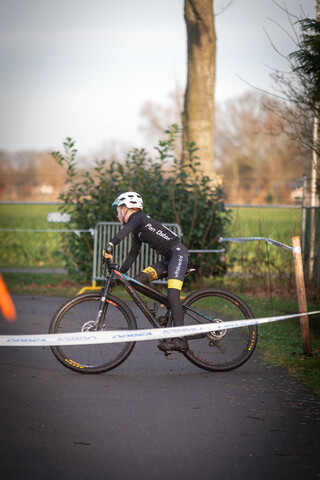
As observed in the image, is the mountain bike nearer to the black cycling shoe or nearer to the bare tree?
the black cycling shoe

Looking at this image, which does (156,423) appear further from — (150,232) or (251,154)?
(251,154)

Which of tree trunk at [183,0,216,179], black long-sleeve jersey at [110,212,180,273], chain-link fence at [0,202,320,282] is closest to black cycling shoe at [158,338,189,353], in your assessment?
black long-sleeve jersey at [110,212,180,273]

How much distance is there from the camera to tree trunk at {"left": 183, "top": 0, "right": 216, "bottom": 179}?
17.8m

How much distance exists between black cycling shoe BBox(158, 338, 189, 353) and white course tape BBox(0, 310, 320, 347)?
0.08m

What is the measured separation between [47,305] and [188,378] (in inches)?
233

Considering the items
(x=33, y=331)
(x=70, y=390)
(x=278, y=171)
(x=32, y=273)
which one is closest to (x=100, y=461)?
(x=70, y=390)

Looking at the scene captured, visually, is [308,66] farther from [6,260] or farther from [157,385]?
[6,260]

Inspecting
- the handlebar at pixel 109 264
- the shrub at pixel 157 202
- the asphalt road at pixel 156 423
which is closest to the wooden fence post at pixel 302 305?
the asphalt road at pixel 156 423

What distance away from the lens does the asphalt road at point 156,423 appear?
4.18 meters

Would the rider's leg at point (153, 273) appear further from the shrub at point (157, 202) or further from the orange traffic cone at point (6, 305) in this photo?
the shrub at point (157, 202)

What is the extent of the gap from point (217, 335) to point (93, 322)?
123 centimetres

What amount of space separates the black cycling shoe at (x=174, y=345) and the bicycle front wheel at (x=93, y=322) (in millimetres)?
286

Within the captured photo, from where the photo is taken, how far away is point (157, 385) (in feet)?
20.8

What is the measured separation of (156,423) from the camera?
510 cm
